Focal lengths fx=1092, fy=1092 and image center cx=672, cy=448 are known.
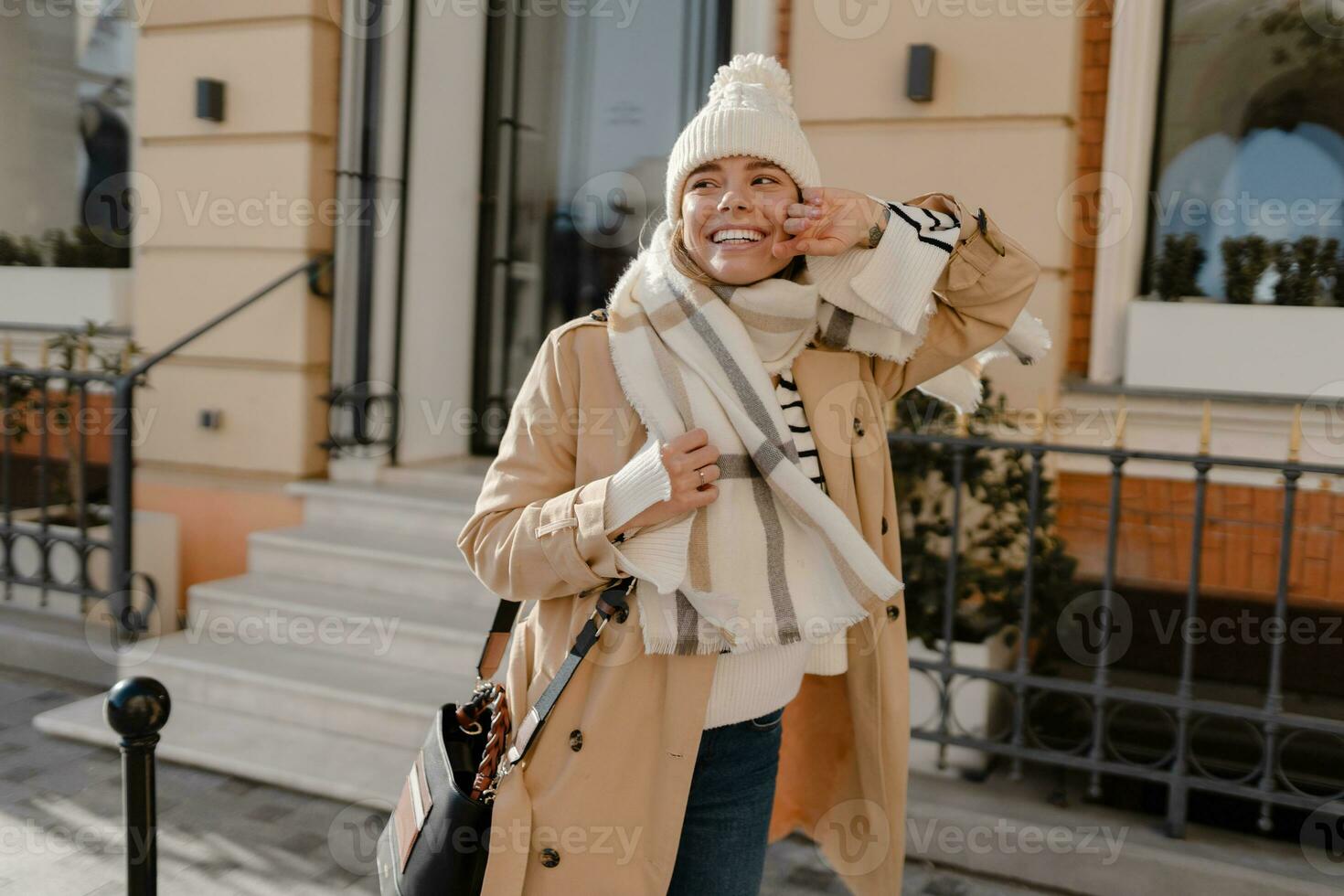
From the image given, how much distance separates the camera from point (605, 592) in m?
1.78

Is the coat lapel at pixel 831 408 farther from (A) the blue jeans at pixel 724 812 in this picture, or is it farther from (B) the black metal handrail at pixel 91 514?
(B) the black metal handrail at pixel 91 514

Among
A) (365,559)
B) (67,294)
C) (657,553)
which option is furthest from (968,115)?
(67,294)

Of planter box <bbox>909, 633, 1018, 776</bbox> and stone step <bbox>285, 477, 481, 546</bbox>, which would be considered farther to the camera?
stone step <bbox>285, 477, 481, 546</bbox>

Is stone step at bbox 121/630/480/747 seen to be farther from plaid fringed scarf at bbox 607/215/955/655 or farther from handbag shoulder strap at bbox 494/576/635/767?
plaid fringed scarf at bbox 607/215/955/655

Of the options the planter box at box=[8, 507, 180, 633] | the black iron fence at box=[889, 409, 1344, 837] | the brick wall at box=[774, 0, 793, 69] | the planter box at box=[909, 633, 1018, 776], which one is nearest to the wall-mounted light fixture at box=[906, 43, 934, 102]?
the brick wall at box=[774, 0, 793, 69]

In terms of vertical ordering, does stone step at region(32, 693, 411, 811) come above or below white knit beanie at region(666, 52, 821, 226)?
below

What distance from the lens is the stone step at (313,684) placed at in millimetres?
4098

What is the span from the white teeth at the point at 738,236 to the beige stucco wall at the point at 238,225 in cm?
419

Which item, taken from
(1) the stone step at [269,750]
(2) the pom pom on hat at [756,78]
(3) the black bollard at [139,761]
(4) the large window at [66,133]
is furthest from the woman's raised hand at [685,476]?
(4) the large window at [66,133]

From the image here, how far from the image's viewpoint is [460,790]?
1777 millimetres

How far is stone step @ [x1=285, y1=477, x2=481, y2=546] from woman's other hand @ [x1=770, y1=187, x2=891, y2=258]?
3395 mm

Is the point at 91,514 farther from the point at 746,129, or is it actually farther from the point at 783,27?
the point at 746,129

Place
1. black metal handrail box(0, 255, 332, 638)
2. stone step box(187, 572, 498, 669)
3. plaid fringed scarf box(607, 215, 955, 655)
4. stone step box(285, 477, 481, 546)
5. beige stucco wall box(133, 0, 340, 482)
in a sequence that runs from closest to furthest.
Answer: plaid fringed scarf box(607, 215, 955, 655) < stone step box(187, 572, 498, 669) < black metal handrail box(0, 255, 332, 638) < stone step box(285, 477, 481, 546) < beige stucco wall box(133, 0, 340, 482)

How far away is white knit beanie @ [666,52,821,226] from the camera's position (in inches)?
72.0
